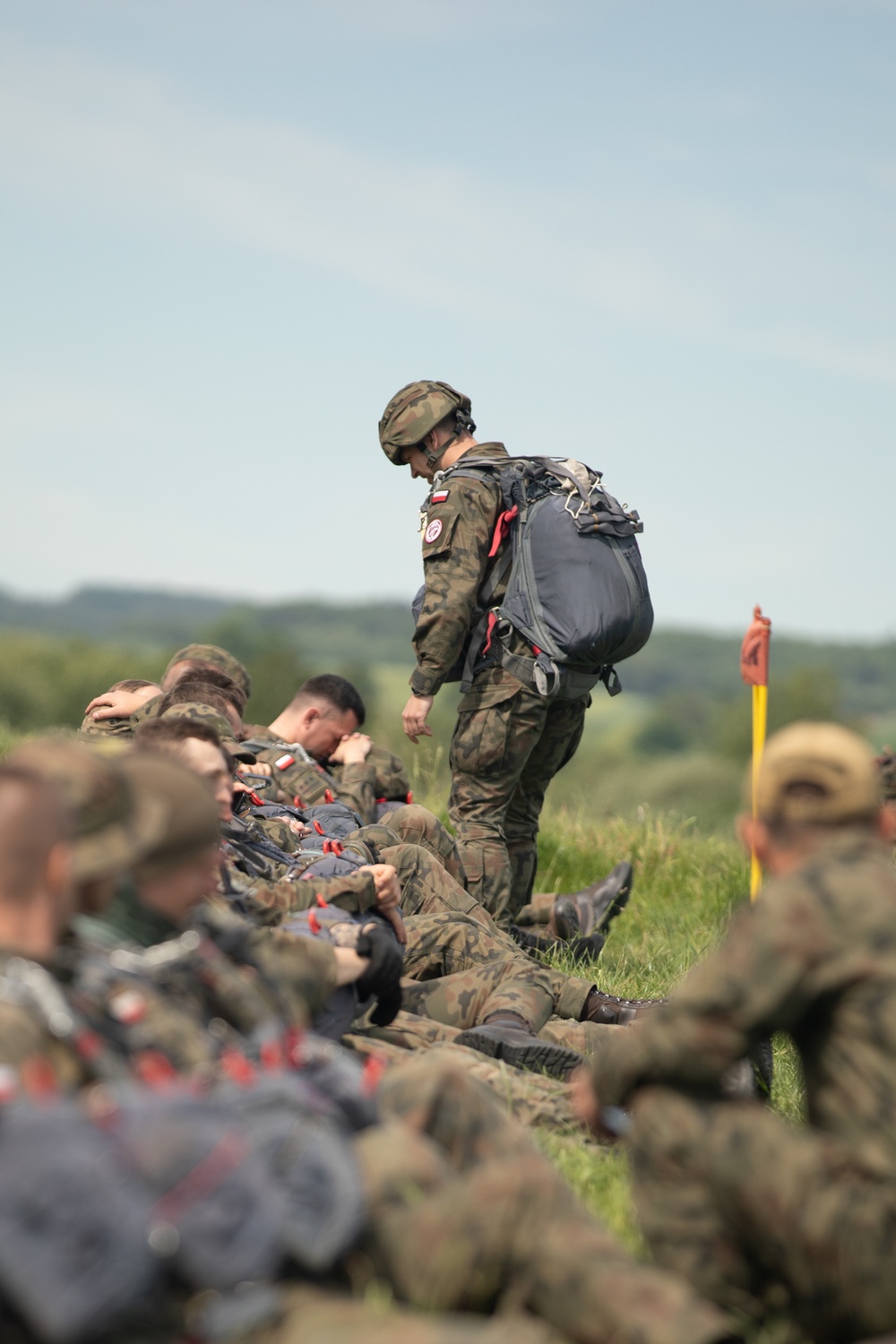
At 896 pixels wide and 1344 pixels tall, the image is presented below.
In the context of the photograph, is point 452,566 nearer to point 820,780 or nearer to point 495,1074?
point 495,1074

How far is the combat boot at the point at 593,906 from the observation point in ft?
26.9

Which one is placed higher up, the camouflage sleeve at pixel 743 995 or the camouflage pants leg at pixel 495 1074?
the camouflage sleeve at pixel 743 995

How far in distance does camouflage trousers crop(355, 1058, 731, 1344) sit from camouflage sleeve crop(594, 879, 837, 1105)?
35cm

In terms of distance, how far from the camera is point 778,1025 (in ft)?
10.2

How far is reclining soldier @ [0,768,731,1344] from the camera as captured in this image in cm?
280

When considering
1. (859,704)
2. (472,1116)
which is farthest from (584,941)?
(859,704)

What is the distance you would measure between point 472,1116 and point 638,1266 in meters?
0.56

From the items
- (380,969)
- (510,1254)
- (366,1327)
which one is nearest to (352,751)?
(380,969)

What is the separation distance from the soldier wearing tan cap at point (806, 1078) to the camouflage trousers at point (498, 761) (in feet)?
13.3

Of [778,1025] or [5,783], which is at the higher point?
[5,783]

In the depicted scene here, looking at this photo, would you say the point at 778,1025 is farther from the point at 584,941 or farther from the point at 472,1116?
the point at 584,941

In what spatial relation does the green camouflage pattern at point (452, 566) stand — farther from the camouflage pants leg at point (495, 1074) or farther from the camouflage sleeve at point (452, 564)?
the camouflage pants leg at point (495, 1074)

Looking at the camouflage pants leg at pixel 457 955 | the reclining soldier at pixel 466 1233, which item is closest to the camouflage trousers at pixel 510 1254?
the reclining soldier at pixel 466 1233

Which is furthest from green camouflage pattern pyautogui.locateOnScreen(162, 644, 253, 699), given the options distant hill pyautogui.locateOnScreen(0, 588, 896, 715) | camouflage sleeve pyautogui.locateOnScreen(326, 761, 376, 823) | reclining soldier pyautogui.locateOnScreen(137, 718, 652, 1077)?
distant hill pyautogui.locateOnScreen(0, 588, 896, 715)
